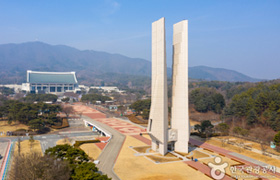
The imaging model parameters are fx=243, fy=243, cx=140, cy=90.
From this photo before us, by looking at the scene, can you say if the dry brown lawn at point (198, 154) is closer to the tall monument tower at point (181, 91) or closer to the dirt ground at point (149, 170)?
the tall monument tower at point (181, 91)

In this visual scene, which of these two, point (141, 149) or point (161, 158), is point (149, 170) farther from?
point (141, 149)

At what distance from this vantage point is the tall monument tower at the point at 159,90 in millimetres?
22578

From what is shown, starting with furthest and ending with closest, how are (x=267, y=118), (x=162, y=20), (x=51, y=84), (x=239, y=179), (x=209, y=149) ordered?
(x=51, y=84) < (x=267, y=118) < (x=209, y=149) < (x=162, y=20) < (x=239, y=179)

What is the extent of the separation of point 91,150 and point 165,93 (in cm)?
976

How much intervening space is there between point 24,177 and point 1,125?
99.2ft

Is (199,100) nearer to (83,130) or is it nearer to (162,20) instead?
(83,130)

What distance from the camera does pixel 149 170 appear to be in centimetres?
1927

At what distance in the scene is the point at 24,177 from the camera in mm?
13992

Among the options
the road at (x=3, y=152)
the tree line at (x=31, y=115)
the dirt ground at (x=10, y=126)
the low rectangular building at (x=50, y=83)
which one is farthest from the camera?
the low rectangular building at (x=50, y=83)

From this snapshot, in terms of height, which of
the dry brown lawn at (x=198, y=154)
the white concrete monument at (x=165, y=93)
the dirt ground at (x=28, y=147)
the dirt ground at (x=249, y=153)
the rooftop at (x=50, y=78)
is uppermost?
the rooftop at (x=50, y=78)

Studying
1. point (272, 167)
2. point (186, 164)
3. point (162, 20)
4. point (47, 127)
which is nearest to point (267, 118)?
point (272, 167)

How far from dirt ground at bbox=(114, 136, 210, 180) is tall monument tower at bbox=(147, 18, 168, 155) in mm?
2586

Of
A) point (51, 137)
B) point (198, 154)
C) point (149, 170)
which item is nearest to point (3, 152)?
point (51, 137)

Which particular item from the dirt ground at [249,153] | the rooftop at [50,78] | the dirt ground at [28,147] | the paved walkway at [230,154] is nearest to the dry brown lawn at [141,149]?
the paved walkway at [230,154]
